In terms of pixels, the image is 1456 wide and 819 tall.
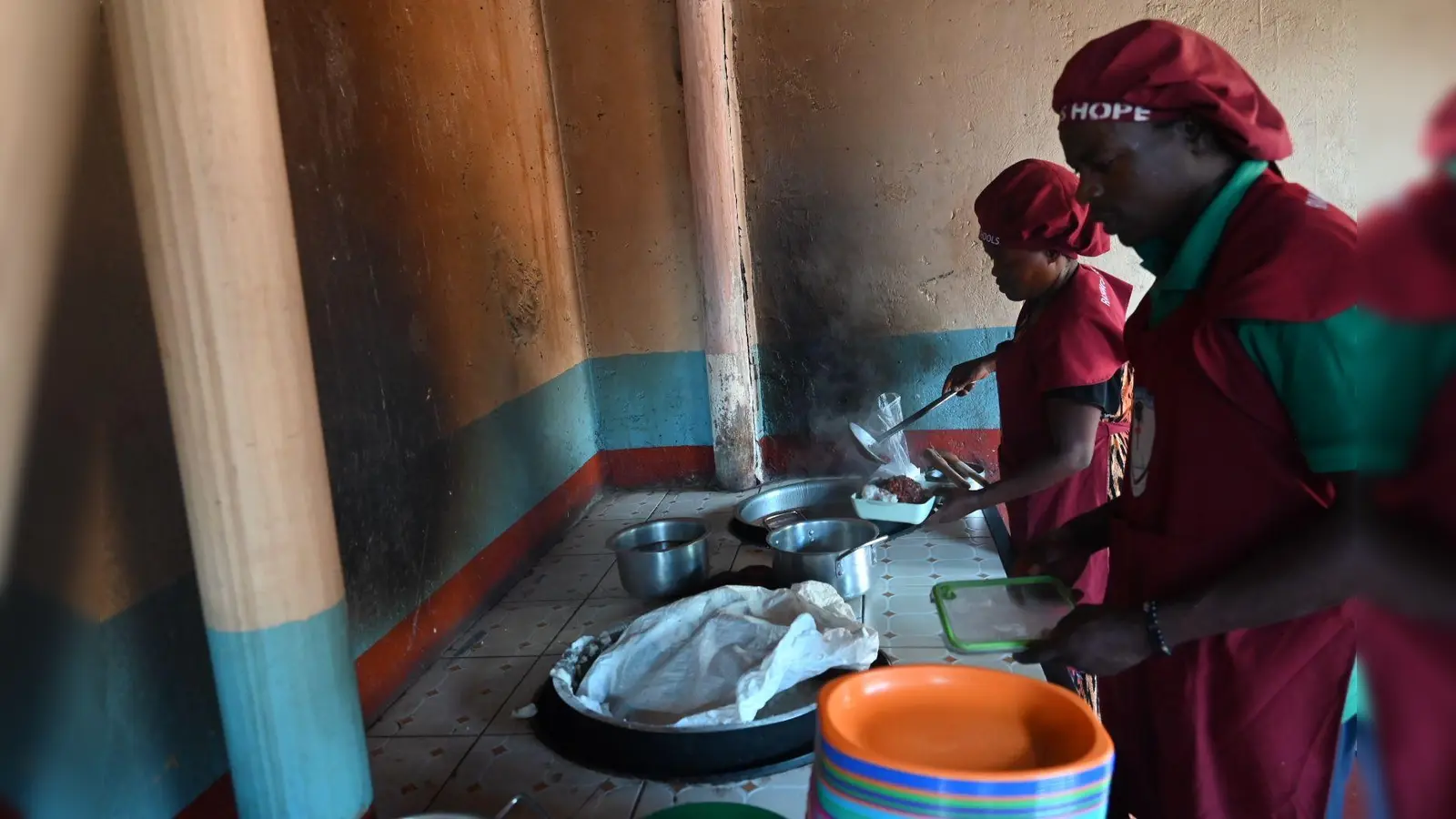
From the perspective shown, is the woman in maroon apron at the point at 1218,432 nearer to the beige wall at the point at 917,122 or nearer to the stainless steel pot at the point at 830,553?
the stainless steel pot at the point at 830,553

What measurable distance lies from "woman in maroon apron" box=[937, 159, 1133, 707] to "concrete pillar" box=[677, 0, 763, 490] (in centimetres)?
195

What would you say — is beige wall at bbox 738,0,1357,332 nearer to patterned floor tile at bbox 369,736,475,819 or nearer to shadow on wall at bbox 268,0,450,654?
shadow on wall at bbox 268,0,450,654

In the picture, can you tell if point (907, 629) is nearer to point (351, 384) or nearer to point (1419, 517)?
point (351, 384)

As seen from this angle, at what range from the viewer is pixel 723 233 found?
381 centimetres

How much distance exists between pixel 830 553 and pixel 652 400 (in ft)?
5.96

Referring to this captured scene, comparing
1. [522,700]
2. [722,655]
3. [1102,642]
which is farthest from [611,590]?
[1102,642]

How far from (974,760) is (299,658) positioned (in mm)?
1081

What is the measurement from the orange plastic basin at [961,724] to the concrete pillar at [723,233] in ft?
9.75

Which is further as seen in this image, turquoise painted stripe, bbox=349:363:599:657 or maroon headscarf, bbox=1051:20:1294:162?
turquoise painted stripe, bbox=349:363:599:657

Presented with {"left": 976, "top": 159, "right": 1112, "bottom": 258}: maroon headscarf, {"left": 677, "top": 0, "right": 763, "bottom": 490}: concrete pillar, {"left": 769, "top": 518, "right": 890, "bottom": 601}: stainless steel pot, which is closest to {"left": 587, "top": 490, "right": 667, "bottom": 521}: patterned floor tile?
{"left": 677, "top": 0, "right": 763, "bottom": 490}: concrete pillar

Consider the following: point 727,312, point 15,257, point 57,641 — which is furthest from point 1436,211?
point 727,312

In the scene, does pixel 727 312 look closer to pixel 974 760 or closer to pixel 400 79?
pixel 400 79

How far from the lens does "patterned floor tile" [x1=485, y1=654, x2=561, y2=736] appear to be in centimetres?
213

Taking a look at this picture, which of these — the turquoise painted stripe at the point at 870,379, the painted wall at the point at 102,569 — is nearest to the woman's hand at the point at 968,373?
the turquoise painted stripe at the point at 870,379
